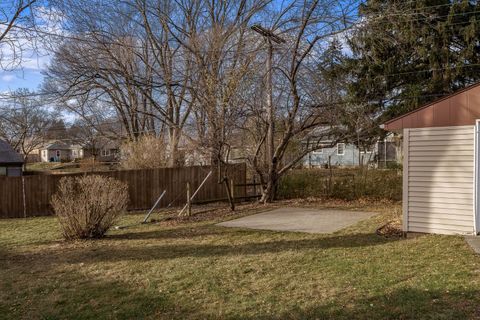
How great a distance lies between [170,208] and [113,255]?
703 centimetres

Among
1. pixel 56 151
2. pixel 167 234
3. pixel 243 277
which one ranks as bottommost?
pixel 167 234

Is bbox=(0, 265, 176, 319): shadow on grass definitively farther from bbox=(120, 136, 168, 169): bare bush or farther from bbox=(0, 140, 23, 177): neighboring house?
bbox=(0, 140, 23, 177): neighboring house

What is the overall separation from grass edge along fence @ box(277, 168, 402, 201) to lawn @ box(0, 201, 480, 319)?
20.1 feet

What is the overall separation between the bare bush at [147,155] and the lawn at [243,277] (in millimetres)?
7547

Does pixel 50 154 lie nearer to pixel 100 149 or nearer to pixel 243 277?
pixel 100 149

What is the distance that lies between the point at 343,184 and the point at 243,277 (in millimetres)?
10126

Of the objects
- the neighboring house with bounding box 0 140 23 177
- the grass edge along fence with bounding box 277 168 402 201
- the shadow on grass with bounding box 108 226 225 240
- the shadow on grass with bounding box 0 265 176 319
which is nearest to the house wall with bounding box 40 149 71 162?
the neighboring house with bounding box 0 140 23 177

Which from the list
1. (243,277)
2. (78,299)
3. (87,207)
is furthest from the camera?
(87,207)

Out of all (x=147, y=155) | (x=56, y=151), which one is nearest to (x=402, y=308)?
(x=147, y=155)

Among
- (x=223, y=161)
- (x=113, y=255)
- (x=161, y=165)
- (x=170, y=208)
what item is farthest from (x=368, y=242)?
(x=161, y=165)

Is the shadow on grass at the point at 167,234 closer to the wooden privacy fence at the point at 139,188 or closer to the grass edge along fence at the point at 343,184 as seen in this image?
the wooden privacy fence at the point at 139,188

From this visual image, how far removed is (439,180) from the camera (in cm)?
736

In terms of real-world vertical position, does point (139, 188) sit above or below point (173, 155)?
below

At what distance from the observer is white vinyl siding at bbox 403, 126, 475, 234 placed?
7109 mm
